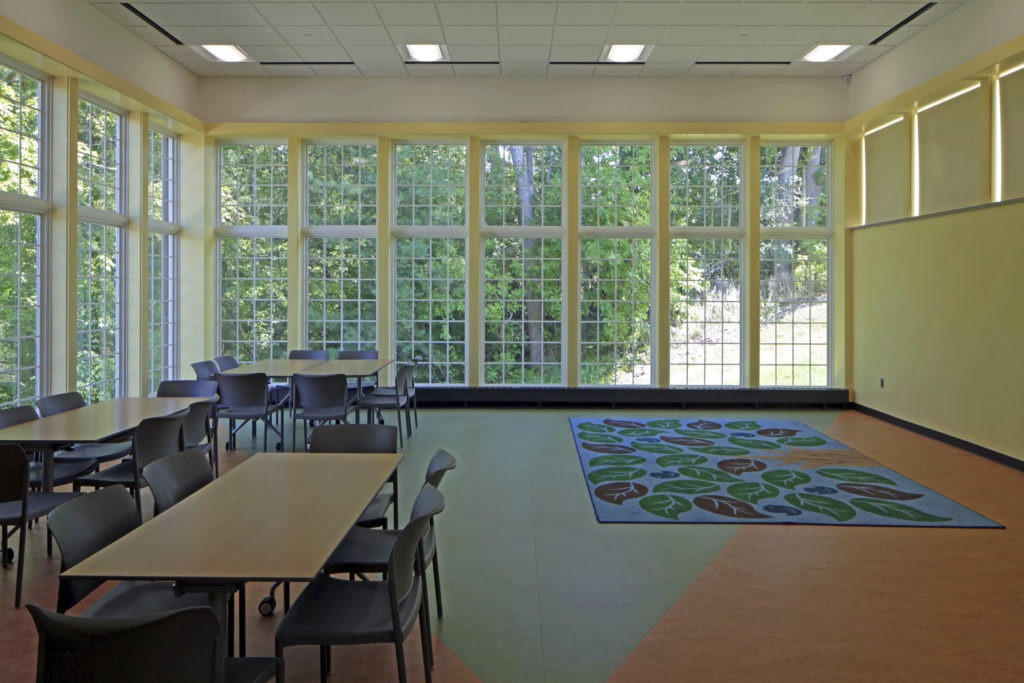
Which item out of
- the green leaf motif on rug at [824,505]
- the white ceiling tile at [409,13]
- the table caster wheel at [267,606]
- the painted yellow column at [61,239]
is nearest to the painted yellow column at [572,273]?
the white ceiling tile at [409,13]

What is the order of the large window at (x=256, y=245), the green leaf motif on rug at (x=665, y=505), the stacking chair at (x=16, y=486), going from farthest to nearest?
the large window at (x=256, y=245)
the green leaf motif on rug at (x=665, y=505)
the stacking chair at (x=16, y=486)

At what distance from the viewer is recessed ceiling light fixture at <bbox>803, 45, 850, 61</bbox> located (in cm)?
902

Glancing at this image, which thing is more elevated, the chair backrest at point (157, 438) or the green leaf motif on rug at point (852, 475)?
the chair backrest at point (157, 438)

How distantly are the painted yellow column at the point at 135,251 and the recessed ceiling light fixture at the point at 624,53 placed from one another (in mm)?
5832

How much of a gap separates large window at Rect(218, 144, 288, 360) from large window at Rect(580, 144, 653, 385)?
4.47m

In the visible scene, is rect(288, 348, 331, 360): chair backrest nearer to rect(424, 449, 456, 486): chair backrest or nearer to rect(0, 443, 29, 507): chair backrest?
rect(0, 443, 29, 507): chair backrest

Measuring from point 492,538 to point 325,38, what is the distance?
672cm

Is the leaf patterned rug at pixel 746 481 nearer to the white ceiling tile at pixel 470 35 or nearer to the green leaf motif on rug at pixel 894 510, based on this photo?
the green leaf motif on rug at pixel 894 510

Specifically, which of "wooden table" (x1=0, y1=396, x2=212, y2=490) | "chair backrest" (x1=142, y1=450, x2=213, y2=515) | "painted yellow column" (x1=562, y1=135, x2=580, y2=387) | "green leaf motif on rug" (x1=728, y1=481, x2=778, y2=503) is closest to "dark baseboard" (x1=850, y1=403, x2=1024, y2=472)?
"green leaf motif on rug" (x1=728, y1=481, x2=778, y2=503)

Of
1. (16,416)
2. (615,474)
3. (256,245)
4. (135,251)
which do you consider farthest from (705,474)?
(256,245)

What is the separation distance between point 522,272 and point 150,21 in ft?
18.4

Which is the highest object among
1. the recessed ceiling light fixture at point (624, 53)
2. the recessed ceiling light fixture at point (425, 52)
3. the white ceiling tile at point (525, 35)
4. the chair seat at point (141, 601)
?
the recessed ceiling light fixture at point (425, 52)

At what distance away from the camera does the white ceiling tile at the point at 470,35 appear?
27.7ft

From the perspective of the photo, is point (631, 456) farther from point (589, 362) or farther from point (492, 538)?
point (589, 362)
